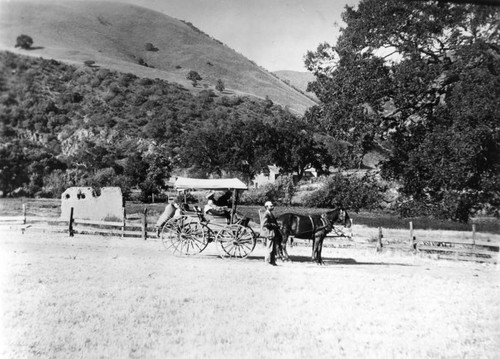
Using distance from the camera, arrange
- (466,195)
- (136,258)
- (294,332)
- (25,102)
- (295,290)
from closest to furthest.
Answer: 1. (294,332)
2. (295,290)
3. (136,258)
4. (466,195)
5. (25,102)

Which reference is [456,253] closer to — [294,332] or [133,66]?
[294,332]

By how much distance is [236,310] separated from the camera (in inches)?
307

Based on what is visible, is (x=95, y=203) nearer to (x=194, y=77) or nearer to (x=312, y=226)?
(x=312, y=226)

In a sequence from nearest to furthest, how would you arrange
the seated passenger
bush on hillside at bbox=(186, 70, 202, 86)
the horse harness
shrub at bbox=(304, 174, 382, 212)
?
the horse harness
the seated passenger
shrub at bbox=(304, 174, 382, 212)
bush on hillside at bbox=(186, 70, 202, 86)

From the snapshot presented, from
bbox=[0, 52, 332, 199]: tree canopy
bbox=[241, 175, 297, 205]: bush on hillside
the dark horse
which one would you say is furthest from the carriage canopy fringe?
bbox=[241, 175, 297, 205]: bush on hillside

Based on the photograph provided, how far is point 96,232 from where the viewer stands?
A: 20.9 m

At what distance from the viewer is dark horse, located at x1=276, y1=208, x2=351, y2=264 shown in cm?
1400

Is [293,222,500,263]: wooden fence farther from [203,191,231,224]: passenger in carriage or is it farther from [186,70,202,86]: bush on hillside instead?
[186,70,202,86]: bush on hillside

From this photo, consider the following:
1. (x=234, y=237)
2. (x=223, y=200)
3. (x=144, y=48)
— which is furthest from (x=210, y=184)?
(x=144, y=48)

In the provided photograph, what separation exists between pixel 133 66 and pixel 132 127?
2873cm

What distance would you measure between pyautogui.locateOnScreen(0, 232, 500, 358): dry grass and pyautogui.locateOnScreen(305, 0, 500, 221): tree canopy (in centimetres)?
394

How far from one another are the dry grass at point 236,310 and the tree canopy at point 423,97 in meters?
3.94

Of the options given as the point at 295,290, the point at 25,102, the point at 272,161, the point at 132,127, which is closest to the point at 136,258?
the point at 295,290

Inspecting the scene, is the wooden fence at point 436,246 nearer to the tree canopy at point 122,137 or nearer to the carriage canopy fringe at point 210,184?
the carriage canopy fringe at point 210,184
